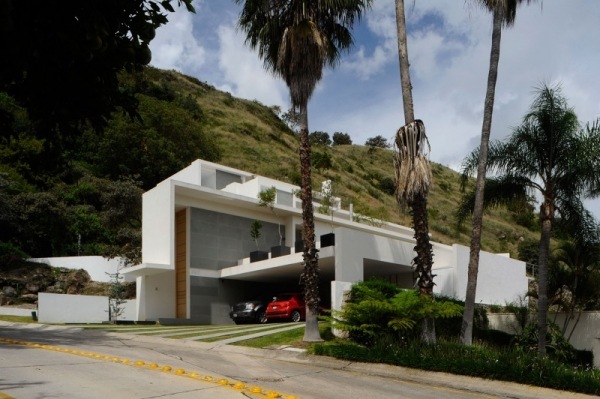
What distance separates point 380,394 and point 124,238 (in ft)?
111

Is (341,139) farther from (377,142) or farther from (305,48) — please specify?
(305,48)

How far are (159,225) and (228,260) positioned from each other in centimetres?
386

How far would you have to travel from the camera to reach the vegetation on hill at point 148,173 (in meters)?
40.3

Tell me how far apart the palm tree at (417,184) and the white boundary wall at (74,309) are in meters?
17.1

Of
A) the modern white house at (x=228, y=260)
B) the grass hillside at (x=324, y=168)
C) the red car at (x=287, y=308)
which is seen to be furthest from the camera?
the grass hillside at (x=324, y=168)

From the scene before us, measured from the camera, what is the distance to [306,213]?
725 inches

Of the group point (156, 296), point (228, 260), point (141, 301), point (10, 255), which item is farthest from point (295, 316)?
point (10, 255)

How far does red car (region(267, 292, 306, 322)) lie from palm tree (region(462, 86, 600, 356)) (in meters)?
9.70

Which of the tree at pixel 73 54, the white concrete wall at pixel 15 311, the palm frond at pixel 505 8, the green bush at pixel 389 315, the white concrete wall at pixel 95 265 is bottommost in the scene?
the white concrete wall at pixel 15 311

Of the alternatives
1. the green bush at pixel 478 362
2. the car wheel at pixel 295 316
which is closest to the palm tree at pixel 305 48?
the green bush at pixel 478 362

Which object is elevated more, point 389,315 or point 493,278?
point 493,278

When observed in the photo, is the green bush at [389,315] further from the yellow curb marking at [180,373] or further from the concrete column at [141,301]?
the concrete column at [141,301]

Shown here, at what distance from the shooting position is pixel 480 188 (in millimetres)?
18547

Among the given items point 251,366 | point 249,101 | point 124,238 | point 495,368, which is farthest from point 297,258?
point 249,101
